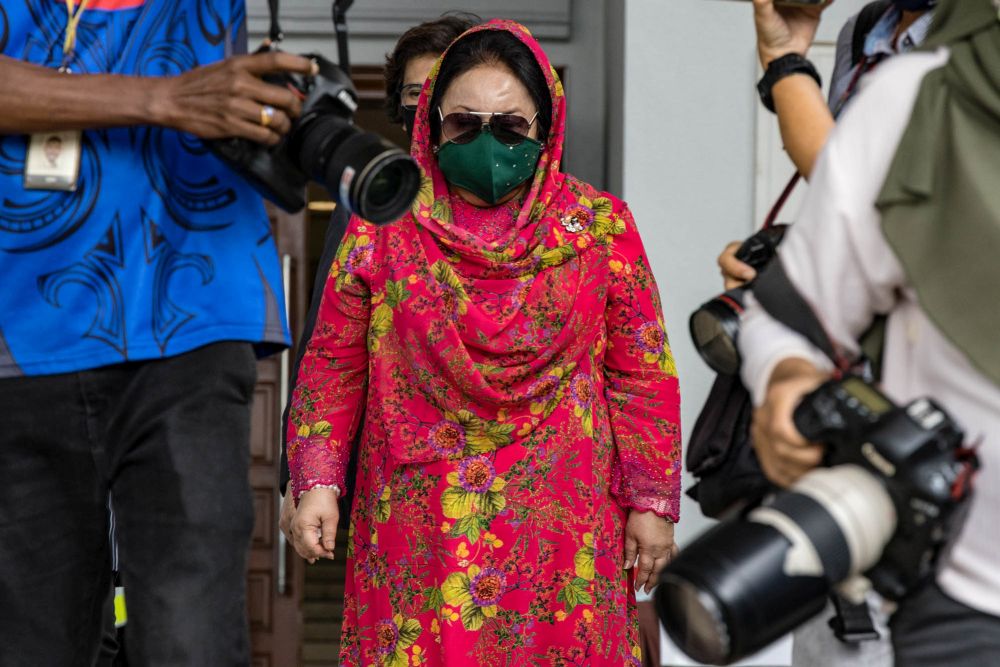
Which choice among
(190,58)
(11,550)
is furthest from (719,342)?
(11,550)

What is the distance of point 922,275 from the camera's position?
1242mm

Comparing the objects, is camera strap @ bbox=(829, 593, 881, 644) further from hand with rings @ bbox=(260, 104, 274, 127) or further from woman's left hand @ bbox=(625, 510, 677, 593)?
hand with rings @ bbox=(260, 104, 274, 127)

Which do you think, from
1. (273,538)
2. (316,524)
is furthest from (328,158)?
(273,538)

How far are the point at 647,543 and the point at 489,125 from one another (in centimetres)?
87

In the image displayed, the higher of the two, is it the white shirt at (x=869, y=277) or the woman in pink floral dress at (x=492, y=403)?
the white shirt at (x=869, y=277)

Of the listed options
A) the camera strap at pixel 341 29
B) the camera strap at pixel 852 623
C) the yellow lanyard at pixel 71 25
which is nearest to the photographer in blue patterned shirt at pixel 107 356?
the yellow lanyard at pixel 71 25

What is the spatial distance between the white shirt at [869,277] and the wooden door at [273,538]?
352 cm

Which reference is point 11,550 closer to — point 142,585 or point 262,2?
point 142,585

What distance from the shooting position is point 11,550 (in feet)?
5.33

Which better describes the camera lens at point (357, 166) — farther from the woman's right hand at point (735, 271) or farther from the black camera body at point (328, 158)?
the woman's right hand at point (735, 271)

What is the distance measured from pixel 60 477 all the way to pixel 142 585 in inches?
7.0

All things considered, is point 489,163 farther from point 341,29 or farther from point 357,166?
point 357,166

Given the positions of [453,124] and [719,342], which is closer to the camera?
[719,342]

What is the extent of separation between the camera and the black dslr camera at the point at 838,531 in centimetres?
112
